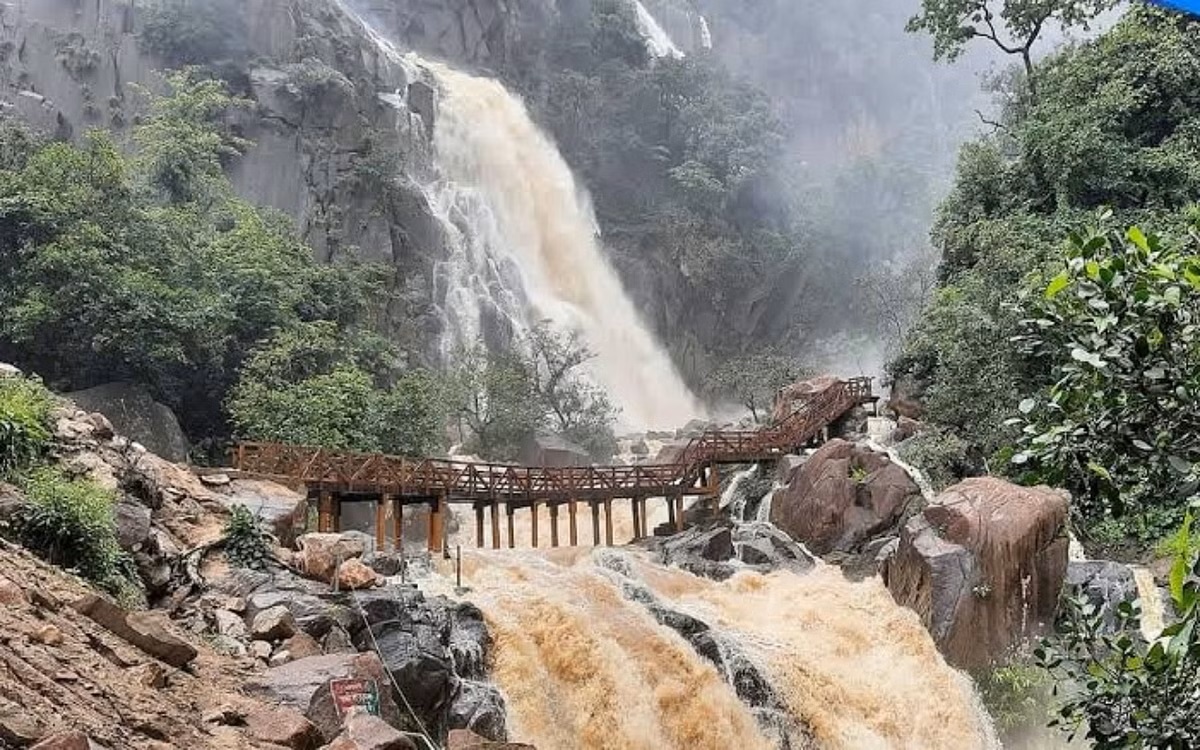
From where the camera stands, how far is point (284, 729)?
7.21m

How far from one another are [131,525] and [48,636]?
349 cm

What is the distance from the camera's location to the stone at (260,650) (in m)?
9.16

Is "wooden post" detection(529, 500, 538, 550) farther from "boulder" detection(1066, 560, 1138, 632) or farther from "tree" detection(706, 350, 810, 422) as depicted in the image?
"tree" detection(706, 350, 810, 422)

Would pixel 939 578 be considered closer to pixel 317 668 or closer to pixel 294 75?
pixel 317 668

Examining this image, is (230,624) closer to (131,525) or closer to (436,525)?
(131,525)

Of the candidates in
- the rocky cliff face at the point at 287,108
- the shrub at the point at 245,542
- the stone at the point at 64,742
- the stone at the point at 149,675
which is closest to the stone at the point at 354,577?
the shrub at the point at 245,542

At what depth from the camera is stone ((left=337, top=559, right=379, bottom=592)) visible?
36.4 feet

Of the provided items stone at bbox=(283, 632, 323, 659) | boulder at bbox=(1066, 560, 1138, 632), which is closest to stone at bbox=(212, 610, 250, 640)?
stone at bbox=(283, 632, 323, 659)

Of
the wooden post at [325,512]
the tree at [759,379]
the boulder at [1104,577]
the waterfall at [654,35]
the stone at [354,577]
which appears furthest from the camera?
the waterfall at [654,35]

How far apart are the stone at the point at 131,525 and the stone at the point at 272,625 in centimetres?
150

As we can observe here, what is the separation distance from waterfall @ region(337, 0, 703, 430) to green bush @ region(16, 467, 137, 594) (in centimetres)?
2288

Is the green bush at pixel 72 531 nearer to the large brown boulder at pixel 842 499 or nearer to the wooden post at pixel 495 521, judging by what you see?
the wooden post at pixel 495 521

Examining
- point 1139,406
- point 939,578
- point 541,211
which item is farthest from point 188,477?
point 541,211

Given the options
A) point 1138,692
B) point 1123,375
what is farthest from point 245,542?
point 1123,375
